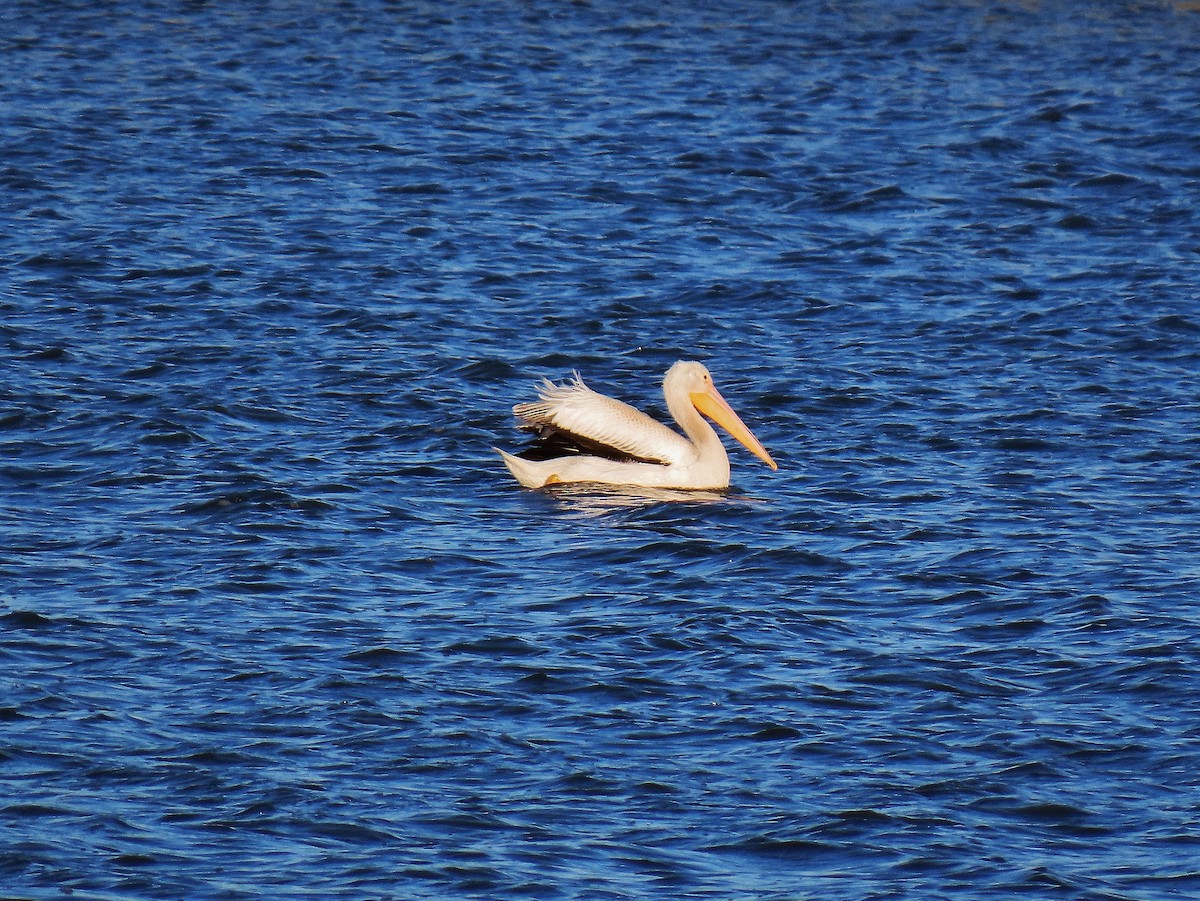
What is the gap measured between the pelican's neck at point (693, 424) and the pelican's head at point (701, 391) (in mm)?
10

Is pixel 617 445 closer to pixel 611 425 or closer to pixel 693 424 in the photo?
pixel 611 425

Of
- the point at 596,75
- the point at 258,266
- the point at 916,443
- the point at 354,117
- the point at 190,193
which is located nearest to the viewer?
the point at 916,443

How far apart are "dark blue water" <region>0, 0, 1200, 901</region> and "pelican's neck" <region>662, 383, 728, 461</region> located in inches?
14.1

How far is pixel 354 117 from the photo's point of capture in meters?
19.8

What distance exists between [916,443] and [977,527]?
151cm

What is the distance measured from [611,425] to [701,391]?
2.32ft

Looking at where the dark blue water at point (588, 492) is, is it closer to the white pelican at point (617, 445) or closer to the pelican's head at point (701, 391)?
the white pelican at point (617, 445)

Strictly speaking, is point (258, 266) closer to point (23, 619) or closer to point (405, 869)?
point (23, 619)

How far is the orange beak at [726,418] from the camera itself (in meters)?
11.7

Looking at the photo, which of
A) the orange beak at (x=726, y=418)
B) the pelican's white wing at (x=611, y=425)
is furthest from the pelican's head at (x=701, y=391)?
the pelican's white wing at (x=611, y=425)

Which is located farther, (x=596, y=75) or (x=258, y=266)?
(x=596, y=75)

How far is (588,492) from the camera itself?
11.6m

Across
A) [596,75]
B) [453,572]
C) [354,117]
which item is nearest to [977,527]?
[453,572]

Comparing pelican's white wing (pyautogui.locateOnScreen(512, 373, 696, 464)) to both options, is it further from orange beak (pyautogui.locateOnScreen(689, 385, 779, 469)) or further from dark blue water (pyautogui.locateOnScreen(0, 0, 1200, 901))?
dark blue water (pyautogui.locateOnScreen(0, 0, 1200, 901))
